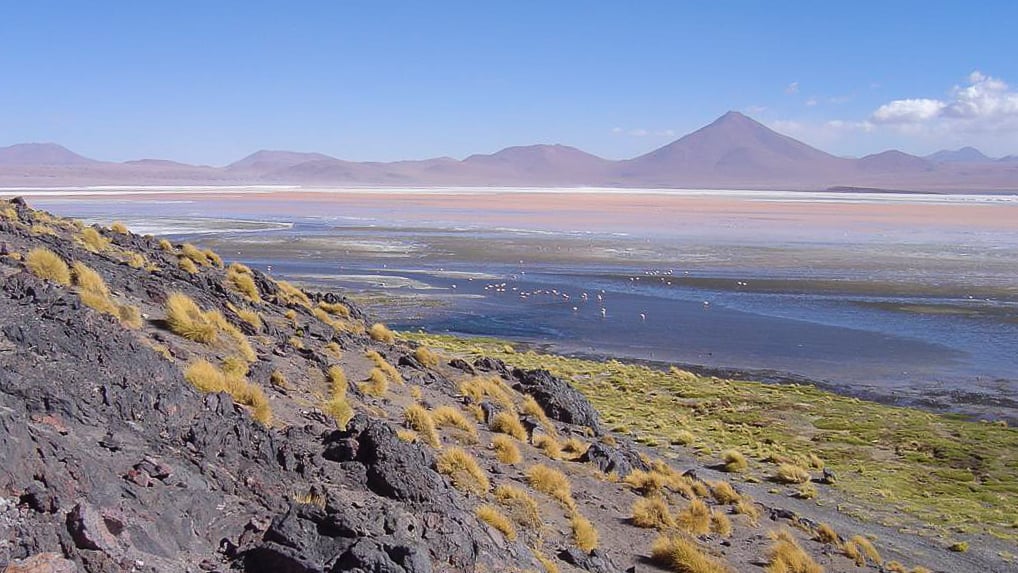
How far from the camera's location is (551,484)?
1160cm

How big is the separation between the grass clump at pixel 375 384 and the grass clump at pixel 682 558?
17.1 feet

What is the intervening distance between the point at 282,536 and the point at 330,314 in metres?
14.7

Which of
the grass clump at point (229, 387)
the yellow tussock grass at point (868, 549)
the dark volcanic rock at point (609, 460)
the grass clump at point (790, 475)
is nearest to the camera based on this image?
the grass clump at point (229, 387)

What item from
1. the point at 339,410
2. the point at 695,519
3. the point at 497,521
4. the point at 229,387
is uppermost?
the point at 229,387

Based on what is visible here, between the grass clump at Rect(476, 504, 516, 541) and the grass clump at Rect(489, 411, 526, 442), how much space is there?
4065mm

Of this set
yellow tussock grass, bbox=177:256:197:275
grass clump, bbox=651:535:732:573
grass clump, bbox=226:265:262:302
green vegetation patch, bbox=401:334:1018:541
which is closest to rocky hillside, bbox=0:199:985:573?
grass clump, bbox=651:535:732:573

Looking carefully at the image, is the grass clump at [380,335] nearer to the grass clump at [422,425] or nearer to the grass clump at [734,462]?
the grass clump at [422,425]

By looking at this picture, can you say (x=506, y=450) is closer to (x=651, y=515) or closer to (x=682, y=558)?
(x=651, y=515)

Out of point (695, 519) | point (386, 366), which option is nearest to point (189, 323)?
point (386, 366)

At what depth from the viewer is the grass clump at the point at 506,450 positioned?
1232 centimetres

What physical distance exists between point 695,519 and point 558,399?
5063 mm

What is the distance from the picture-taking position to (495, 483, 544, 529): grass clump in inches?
396

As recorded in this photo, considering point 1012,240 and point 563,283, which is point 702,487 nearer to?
point 563,283

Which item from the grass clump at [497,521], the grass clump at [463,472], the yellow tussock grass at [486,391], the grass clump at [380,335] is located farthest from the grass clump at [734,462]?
the grass clump at [497,521]
